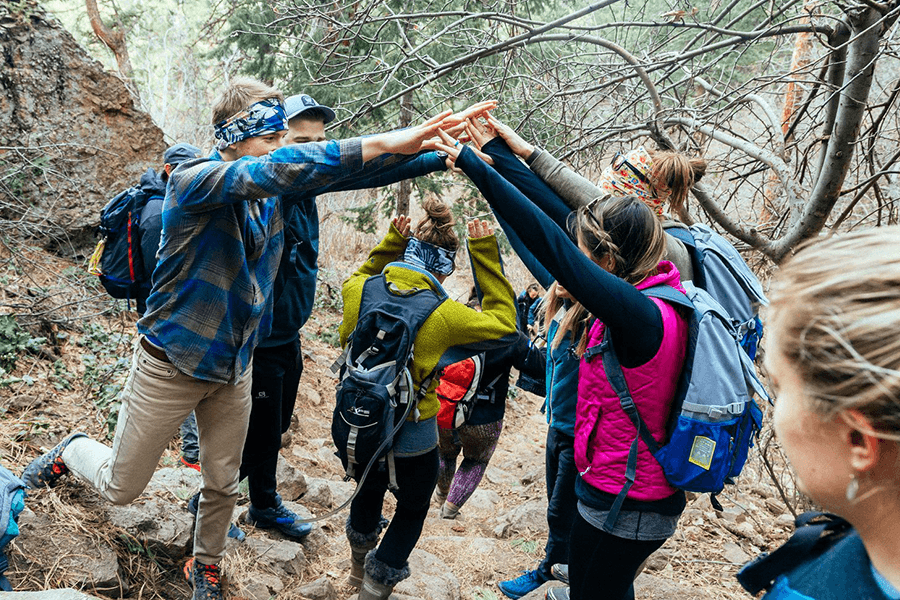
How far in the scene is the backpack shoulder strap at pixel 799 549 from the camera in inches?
42.8

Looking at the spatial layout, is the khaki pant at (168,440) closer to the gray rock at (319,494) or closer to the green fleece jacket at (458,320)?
the green fleece jacket at (458,320)

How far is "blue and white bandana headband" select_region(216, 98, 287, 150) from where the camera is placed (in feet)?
8.30

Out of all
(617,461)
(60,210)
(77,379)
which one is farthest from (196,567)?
(60,210)

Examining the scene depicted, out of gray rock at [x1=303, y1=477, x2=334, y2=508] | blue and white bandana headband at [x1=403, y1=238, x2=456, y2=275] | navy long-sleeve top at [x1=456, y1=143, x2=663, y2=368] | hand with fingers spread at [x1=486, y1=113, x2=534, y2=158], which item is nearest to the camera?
navy long-sleeve top at [x1=456, y1=143, x2=663, y2=368]

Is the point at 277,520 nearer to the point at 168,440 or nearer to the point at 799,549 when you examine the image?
the point at 168,440

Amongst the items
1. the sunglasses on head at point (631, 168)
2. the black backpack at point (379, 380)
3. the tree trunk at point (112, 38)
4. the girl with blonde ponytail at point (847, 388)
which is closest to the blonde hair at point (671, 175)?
the sunglasses on head at point (631, 168)

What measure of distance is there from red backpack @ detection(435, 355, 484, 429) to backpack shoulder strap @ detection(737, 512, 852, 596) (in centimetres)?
298

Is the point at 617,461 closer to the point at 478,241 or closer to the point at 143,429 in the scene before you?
the point at 478,241

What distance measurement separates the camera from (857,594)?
0.93 m

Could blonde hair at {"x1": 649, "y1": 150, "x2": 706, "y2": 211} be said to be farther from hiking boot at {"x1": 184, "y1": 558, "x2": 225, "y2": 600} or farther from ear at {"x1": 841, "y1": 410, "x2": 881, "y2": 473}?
hiking boot at {"x1": 184, "y1": 558, "x2": 225, "y2": 600}

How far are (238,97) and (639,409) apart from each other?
2024 mm

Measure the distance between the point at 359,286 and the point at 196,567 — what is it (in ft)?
4.92

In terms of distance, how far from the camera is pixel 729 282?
8.23 feet

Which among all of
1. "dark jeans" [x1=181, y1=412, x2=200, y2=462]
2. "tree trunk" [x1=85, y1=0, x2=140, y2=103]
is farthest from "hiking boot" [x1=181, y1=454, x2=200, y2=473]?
"tree trunk" [x1=85, y1=0, x2=140, y2=103]
